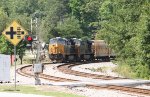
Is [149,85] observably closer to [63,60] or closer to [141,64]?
[141,64]

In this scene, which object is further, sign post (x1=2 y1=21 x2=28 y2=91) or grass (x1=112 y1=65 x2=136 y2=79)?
grass (x1=112 y1=65 x2=136 y2=79)

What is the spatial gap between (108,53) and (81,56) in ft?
22.0

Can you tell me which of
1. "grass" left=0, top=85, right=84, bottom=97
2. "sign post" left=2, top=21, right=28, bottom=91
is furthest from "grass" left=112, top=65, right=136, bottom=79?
"sign post" left=2, top=21, right=28, bottom=91

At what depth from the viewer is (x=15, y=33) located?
22.3 metres

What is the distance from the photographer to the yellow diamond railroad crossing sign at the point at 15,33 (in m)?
22.2

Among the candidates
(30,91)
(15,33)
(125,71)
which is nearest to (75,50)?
(125,71)

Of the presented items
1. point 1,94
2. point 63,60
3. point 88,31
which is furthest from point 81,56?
point 88,31

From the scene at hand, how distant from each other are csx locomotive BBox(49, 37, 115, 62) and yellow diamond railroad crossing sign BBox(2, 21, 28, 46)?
2988cm

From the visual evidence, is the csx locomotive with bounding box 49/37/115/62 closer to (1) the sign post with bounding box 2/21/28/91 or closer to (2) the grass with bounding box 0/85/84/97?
(2) the grass with bounding box 0/85/84/97

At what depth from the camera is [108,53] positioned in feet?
206

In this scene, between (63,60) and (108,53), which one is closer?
(63,60)

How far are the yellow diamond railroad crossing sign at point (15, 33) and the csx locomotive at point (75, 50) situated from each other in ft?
98.0

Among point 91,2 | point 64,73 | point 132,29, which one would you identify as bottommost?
point 64,73

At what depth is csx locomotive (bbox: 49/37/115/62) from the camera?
173 feet
